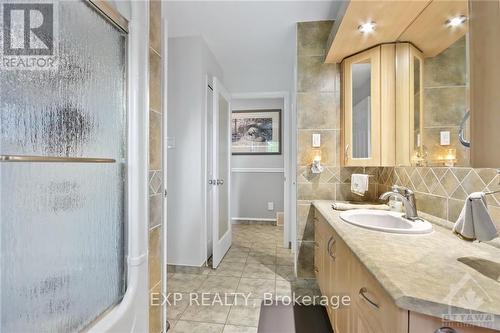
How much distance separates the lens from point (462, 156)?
1130 millimetres

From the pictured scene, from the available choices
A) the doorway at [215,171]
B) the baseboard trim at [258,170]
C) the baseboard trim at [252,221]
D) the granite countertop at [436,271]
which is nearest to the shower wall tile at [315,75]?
the doorway at [215,171]

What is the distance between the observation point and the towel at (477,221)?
76 cm

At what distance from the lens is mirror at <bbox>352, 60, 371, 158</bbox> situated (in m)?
1.84

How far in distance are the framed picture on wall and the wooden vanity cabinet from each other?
2.76 m

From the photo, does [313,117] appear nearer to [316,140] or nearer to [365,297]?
[316,140]

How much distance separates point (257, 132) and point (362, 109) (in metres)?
2.54

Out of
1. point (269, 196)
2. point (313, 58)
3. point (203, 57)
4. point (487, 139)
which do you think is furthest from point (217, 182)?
point (487, 139)

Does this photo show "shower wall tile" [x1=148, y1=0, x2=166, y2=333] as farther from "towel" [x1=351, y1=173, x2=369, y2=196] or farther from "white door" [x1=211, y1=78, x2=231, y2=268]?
"towel" [x1=351, y1=173, x2=369, y2=196]

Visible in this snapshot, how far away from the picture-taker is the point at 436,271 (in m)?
0.71

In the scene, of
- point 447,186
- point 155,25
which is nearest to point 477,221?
point 447,186

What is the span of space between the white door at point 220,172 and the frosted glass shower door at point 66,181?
1.56 meters

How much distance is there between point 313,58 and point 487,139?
5.81ft

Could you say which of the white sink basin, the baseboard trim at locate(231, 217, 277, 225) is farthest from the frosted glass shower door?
the baseboard trim at locate(231, 217, 277, 225)

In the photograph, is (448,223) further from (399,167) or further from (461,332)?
(461,332)
